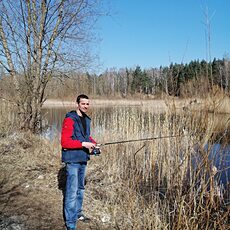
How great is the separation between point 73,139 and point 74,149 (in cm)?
13

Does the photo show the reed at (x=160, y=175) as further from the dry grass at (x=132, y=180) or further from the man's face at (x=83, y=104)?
the man's face at (x=83, y=104)

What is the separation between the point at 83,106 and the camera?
3232 millimetres

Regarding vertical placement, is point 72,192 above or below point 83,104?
below

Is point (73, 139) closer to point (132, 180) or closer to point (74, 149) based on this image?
point (74, 149)

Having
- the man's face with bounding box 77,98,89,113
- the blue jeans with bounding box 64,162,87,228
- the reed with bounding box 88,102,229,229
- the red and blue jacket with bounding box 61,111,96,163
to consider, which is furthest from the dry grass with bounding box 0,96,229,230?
the man's face with bounding box 77,98,89,113

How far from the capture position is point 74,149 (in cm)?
317

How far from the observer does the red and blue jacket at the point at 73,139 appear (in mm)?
3076

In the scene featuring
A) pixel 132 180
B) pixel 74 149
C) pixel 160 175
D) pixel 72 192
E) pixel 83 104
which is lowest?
pixel 160 175

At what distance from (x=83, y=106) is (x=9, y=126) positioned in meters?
6.72

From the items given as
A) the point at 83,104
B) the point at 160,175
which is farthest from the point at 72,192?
the point at 160,175

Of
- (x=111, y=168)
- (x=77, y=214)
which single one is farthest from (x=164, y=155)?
(x=77, y=214)

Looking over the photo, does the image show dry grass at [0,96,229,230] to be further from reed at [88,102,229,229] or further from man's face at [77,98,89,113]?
man's face at [77,98,89,113]

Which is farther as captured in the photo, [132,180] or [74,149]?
[132,180]

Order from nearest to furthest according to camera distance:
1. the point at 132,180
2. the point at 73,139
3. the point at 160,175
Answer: the point at 73,139 < the point at 132,180 < the point at 160,175
